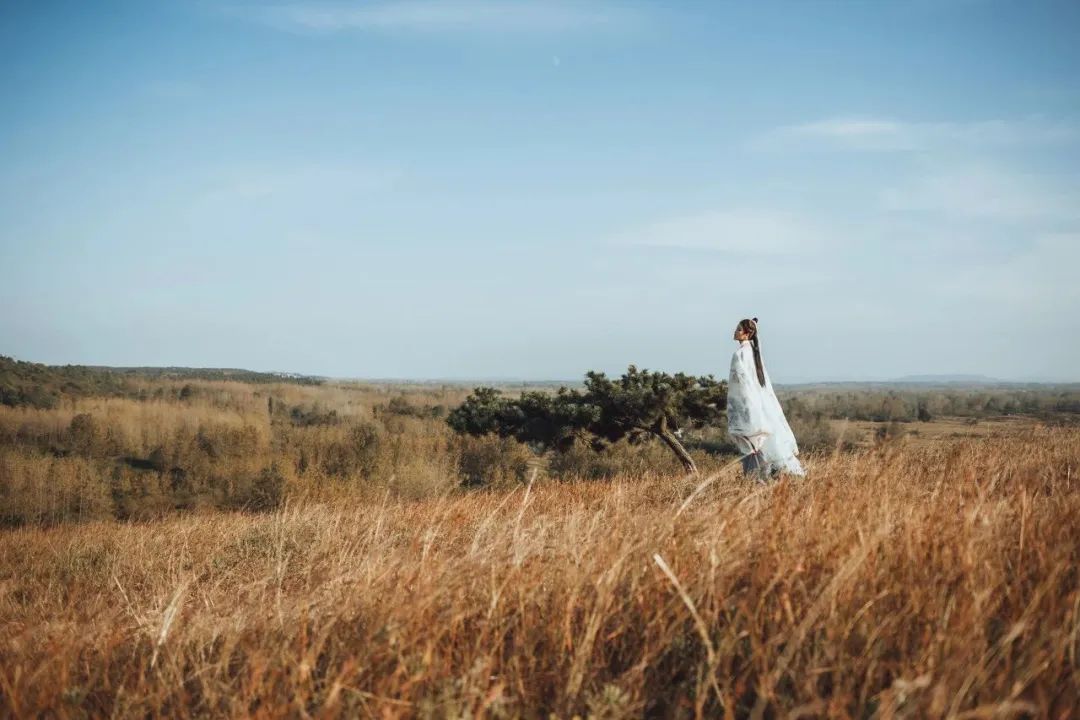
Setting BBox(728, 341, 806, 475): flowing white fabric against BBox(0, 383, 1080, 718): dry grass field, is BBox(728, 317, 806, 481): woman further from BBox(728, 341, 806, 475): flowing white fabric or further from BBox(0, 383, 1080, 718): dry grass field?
BBox(0, 383, 1080, 718): dry grass field

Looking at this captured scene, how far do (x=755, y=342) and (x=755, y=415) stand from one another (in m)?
0.88

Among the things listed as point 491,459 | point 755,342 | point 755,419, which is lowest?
point 491,459

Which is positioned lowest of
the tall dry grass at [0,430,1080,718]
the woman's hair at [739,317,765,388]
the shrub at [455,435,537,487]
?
the shrub at [455,435,537,487]

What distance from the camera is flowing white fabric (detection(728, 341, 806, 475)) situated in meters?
6.65

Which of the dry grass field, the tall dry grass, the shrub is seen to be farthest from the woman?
the shrub

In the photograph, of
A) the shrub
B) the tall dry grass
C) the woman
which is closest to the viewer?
the tall dry grass

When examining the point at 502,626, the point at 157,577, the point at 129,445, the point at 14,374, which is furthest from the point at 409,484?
the point at 14,374

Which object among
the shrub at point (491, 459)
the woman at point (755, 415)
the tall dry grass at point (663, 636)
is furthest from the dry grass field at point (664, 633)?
the shrub at point (491, 459)

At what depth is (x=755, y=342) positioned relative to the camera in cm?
705

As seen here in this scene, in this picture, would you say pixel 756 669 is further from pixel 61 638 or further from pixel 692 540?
pixel 61 638

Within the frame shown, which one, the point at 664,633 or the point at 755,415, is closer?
the point at 664,633

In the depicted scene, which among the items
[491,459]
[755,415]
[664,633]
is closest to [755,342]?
[755,415]

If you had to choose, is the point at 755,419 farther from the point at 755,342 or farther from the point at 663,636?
the point at 663,636

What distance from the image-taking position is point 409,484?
2266cm
